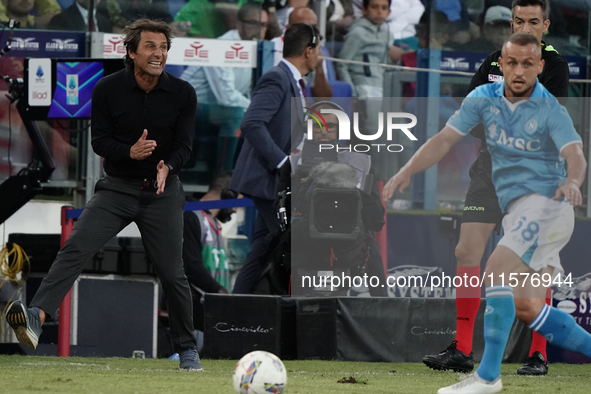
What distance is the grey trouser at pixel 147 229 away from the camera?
5207 millimetres

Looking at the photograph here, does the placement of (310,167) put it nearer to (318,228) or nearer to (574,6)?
(318,228)

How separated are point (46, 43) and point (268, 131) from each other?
269cm

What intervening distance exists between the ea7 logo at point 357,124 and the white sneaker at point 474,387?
211cm

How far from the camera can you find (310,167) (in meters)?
6.39

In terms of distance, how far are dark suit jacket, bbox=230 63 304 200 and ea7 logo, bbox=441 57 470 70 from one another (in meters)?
2.36

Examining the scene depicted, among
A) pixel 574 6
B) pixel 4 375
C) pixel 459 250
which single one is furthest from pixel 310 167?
pixel 574 6

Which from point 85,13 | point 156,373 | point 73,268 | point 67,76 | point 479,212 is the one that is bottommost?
point 156,373

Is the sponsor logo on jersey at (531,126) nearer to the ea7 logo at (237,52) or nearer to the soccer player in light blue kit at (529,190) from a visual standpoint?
the soccer player in light blue kit at (529,190)

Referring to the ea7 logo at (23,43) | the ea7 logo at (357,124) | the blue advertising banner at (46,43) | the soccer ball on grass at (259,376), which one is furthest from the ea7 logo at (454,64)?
the soccer ball on grass at (259,376)

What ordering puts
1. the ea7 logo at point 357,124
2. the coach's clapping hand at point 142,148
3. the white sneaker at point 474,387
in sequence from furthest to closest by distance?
the ea7 logo at point 357,124 < the coach's clapping hand at point 142,148 < the white sneaker at point 474,387

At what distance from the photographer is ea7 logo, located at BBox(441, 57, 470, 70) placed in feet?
29.7

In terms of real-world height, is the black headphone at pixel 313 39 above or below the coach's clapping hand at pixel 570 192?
above

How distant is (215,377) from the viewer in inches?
195

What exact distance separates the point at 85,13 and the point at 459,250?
4606mm
